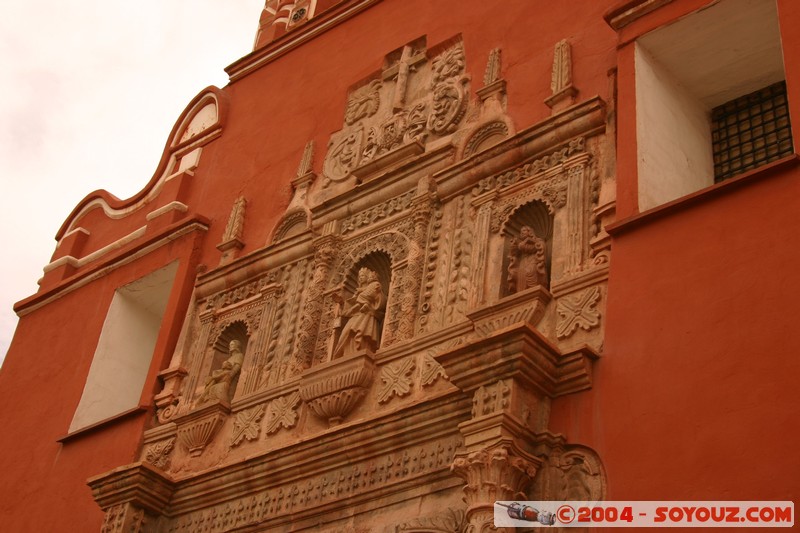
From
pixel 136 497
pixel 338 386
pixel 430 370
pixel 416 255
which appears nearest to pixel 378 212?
pixel 416 255

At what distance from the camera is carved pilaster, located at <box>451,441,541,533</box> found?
242 inches

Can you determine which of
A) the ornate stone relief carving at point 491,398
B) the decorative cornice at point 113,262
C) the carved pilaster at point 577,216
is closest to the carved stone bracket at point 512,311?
the carved pilaster at point 577,216

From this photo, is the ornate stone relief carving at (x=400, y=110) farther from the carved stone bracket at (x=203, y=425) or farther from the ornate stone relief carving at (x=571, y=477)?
the ornate stone relief carving at (x=571, y=477)

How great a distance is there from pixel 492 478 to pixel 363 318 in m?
2.25

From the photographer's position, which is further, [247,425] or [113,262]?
[113,262]

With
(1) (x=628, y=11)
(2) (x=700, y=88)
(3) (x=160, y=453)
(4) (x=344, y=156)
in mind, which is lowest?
(3) (x=160, y=453)

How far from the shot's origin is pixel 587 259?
282 inches

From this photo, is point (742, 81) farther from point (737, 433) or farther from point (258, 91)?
point (258, 91)

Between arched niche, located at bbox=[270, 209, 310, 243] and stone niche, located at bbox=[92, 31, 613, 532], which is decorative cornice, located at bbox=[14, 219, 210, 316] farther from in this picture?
arched niche, located at bbox=[270, 209, 310, 243]

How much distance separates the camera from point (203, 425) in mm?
8672

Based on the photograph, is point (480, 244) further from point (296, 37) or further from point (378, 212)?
point (296, 37)

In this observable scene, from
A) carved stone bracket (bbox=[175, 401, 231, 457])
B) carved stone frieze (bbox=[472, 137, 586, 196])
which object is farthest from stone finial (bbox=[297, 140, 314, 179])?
carved stone bracket (bbox=[175, 401, 231, 457])

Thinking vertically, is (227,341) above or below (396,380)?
above

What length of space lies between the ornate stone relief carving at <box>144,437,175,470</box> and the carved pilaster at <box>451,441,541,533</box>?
3228 millimetres
